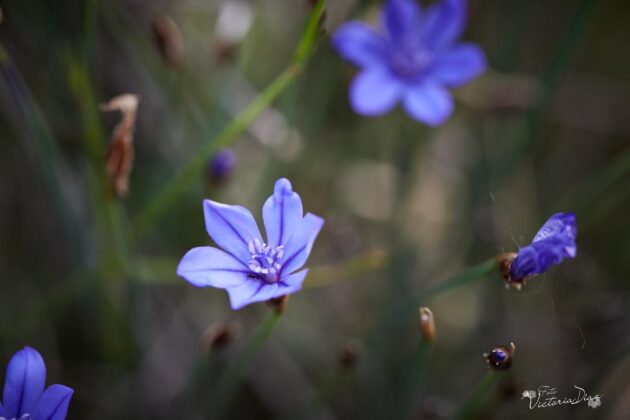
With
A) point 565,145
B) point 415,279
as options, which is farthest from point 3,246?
point 565,145

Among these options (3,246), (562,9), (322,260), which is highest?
(562,9)

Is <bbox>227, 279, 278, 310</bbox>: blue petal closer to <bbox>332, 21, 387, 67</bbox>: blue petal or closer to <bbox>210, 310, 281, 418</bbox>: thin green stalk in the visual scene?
<bbox>210, 310, 281, 418</bbox>: thin green stalk

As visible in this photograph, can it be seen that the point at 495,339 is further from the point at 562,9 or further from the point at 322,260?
the point at 562,9

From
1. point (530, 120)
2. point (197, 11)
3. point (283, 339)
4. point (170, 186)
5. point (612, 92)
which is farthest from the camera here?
point (197, 11)

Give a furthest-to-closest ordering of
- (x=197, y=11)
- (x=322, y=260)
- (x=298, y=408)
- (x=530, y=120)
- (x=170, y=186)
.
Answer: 1. (x=197, y=11)
2. (x=322, y=260)
3. (x=298, y=408)
4. (x=530, y=120)
5. (x=170, y=186)

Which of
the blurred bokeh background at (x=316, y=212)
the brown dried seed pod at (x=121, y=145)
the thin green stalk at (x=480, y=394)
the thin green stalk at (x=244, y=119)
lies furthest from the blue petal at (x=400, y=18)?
the thin green stalk at (x=480, y=394)

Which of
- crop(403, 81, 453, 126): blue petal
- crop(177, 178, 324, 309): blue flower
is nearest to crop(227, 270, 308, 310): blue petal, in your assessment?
crop(177, 178, 324, 309): blue flower
